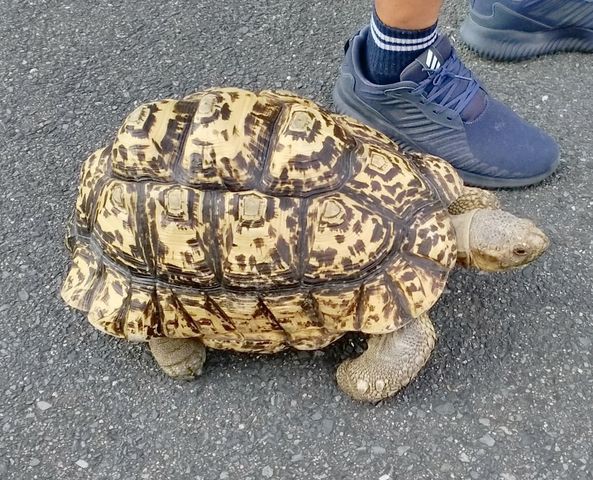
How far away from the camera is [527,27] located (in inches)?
142

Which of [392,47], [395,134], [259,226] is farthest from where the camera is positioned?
[395,134]

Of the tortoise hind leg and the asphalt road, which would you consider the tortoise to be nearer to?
the tortoise hind leg

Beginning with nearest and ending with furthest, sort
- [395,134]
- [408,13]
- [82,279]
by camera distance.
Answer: [82,279]
[408,13]
[395,134]

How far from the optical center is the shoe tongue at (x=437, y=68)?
9.78 feet

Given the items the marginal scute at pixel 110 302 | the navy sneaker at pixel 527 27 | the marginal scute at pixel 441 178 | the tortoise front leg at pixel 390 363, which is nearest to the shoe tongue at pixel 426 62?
the marginal scute at pixel 441 178

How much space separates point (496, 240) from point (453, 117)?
2.52ft

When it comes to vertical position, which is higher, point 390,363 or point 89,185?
point 89,185

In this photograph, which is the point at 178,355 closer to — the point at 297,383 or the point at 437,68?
the point at 297,383

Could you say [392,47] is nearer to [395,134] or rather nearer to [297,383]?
[395,134]

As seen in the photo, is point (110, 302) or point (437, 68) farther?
point (437, 68)

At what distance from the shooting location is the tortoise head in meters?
2.45

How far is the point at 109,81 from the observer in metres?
3.69

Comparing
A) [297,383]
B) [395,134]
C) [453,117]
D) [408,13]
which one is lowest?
[297,383]

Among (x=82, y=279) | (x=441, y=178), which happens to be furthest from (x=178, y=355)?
(x=441, y=178)
